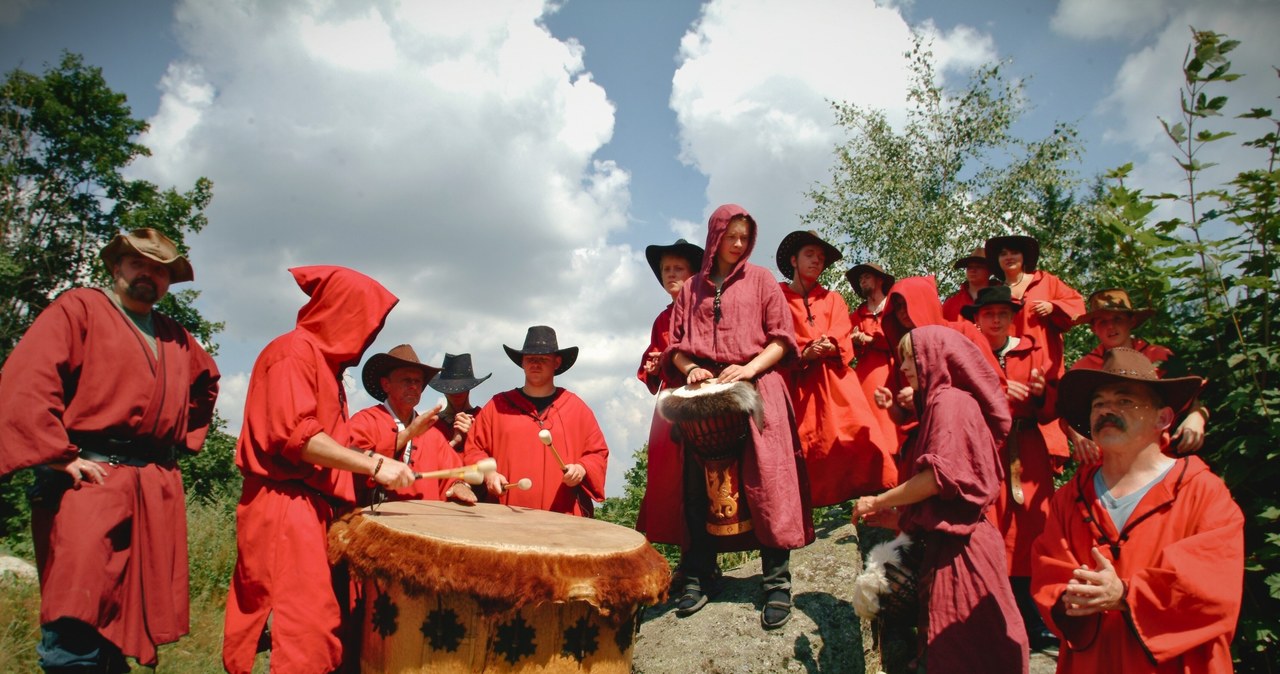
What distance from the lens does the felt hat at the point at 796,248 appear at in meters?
5.59

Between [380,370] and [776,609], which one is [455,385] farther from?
[776,609]

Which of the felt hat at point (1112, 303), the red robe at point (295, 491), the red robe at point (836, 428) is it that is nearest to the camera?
the red robe at point (295, 491)

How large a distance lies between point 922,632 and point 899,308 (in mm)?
1870

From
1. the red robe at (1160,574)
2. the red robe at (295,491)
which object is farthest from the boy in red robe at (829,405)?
the red robe at (295,491)

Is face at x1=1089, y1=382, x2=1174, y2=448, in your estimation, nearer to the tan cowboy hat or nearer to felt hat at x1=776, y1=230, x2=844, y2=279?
felt hat at x1=776, y1=230, x2=844, y2=279

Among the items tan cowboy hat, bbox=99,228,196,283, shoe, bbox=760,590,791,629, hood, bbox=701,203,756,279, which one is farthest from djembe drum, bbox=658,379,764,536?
tan cowboy hat, bbox=99,228,196,283

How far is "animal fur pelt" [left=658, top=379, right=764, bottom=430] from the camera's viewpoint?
3.98 m

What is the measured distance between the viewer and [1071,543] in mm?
2877

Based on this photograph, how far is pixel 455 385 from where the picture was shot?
609cm

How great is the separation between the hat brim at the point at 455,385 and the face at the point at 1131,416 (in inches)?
178

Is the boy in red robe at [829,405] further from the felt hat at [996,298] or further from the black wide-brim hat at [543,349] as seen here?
the black wide-brim hat at [543,349]

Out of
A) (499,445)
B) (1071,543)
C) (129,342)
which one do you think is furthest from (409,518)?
(1071,543)

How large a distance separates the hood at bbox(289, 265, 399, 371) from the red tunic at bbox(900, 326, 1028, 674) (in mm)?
2725

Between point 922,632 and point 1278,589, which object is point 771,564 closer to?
point 922,632
